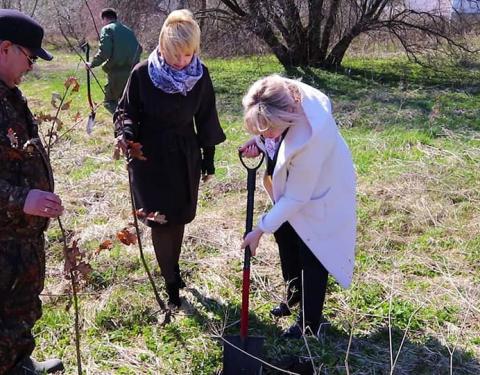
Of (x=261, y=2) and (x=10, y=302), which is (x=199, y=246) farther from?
(x=261, y=2)

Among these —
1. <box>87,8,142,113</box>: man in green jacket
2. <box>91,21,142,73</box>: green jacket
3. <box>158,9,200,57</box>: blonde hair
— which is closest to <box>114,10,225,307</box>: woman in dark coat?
<box>158,9,200,57</box>: blonde hair

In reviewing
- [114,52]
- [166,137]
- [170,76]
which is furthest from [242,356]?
[114,52]

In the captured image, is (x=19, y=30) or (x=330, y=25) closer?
(x=19, y=30)

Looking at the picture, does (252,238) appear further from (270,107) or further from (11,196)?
(11,196)

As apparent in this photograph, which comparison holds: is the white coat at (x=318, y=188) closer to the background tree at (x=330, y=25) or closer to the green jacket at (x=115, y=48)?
the green jacket at (x=115, y=48)

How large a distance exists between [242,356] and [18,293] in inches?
43.5

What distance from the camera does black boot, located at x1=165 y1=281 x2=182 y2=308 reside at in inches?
136

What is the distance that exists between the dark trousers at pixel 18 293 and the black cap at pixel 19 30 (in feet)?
2.73

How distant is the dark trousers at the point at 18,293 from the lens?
97.0 inches

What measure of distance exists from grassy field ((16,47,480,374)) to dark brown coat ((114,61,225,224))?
0.69 meters

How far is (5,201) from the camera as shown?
2.19 m

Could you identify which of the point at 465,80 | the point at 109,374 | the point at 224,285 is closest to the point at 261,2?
the point at 465,80

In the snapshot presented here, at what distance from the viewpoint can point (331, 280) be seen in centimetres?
370

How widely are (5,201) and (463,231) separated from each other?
3.37 metres
